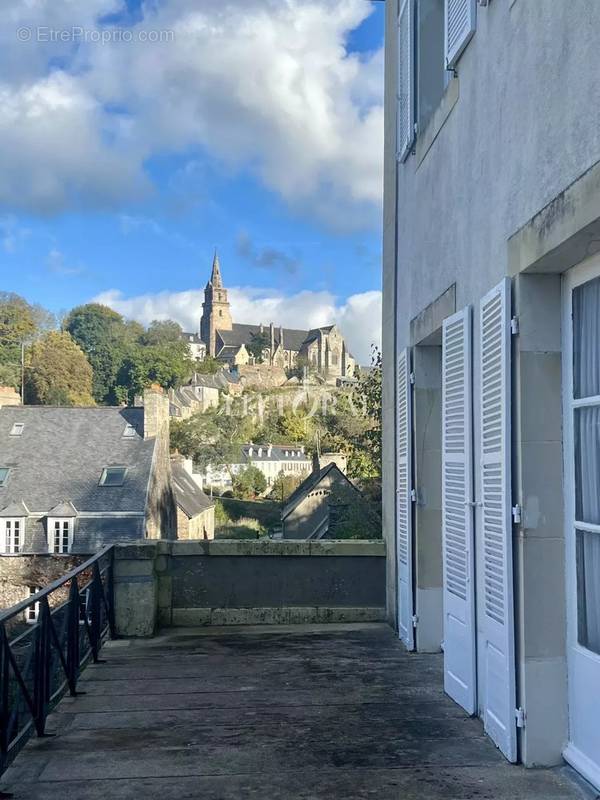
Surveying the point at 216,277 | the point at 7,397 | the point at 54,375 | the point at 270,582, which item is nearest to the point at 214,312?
the point at 216,277

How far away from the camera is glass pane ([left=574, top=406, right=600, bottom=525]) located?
3117 millimetres

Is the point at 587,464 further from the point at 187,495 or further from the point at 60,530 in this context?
the point at 187,495

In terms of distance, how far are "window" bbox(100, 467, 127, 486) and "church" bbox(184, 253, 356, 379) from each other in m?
82.3

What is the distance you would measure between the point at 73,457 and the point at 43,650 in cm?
2695

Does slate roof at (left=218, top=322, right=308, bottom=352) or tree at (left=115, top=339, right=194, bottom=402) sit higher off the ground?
slate roof at (left=218, top=322, right=308, bottom=352)

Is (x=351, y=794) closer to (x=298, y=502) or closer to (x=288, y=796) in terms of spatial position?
(x=288, y=796)

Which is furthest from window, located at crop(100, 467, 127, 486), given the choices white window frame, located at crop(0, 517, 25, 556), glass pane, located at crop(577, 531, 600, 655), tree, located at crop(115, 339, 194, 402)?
tree, located at crop(115, 339, 194, 402)

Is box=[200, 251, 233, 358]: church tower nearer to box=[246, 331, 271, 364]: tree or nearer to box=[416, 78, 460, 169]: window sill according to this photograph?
box=[246, 331, 271, 364]: tree

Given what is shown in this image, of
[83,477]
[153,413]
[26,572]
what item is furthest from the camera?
[153,413]

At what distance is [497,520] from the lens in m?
3.61

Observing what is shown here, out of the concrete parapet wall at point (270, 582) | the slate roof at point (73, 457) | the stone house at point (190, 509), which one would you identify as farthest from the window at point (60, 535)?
the concrete parapet wall at point (270, 582)

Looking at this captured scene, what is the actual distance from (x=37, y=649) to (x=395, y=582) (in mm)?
3411

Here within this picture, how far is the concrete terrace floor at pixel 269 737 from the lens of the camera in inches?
127

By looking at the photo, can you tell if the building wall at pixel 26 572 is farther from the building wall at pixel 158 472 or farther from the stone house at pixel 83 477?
the building wall at pixel 158 472
